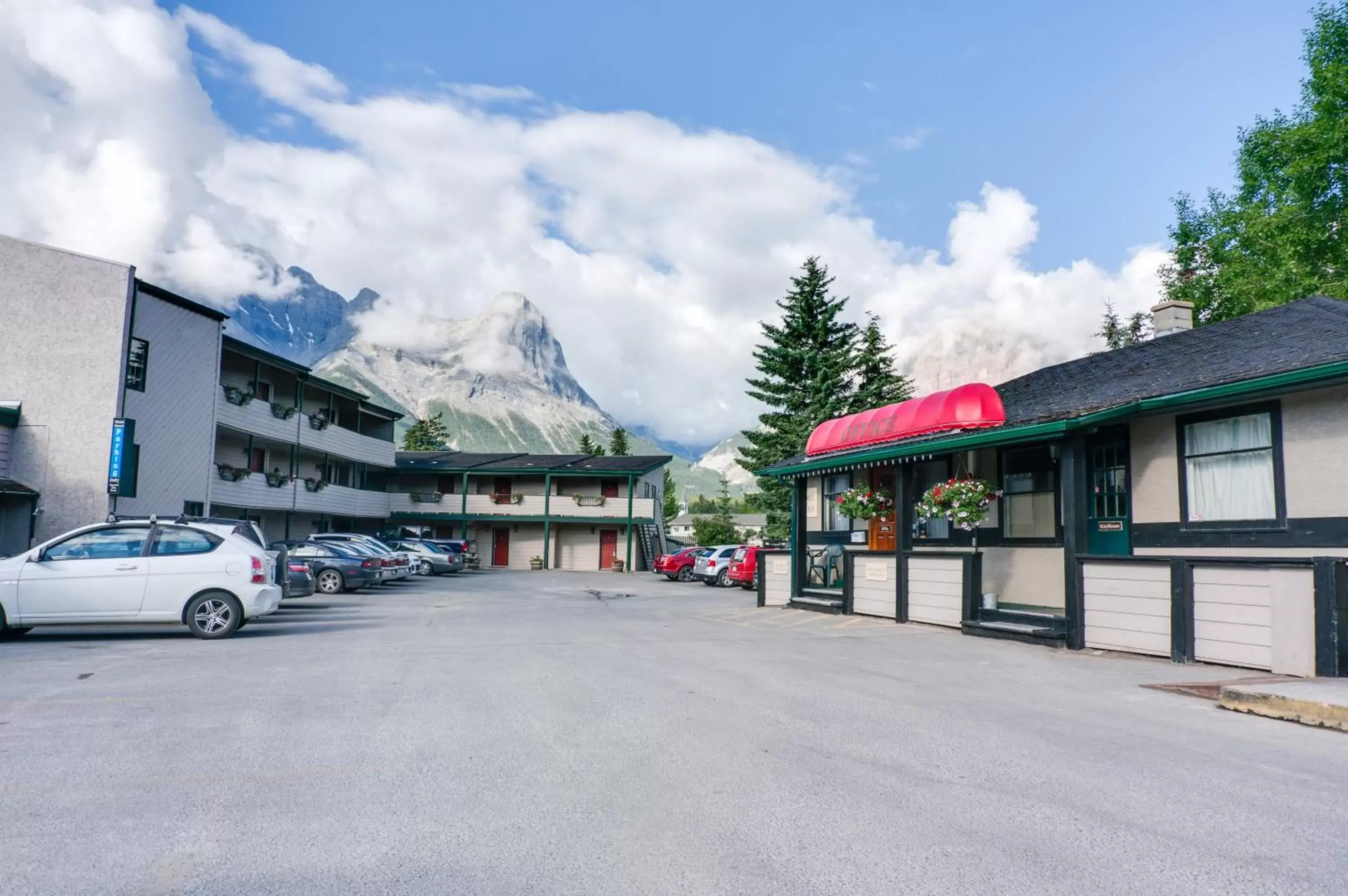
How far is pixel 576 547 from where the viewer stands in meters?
51.0

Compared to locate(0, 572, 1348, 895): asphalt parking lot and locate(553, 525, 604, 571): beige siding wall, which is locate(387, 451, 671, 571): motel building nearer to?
locate(553, 525, 604, 571): beige siding wall

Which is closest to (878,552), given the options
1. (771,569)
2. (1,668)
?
(771,569)

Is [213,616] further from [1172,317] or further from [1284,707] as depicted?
[1172,317]

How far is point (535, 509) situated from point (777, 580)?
97.8 feet

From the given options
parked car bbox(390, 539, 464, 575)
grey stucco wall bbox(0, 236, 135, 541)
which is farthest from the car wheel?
parked car bbox(390, 539, 464, 575)

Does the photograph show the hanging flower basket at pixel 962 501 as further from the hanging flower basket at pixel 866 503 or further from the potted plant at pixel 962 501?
the hanging flower basket at pixel 866 503

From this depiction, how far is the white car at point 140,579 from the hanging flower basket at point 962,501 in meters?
10.7

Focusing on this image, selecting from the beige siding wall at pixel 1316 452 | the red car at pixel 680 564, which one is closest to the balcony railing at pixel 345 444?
the red car at pixel 680 564

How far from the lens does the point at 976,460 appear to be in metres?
17.5

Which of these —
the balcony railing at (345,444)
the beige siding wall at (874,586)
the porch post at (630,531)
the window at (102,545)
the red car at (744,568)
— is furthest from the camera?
the porch post at (630,531)

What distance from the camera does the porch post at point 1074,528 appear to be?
12.3 m

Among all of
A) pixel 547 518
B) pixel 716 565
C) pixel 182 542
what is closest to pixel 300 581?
pixel 182 542

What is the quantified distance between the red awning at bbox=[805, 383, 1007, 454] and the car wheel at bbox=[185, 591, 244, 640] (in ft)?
38.2

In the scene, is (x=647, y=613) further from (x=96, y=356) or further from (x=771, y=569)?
(x=96, y=356)
